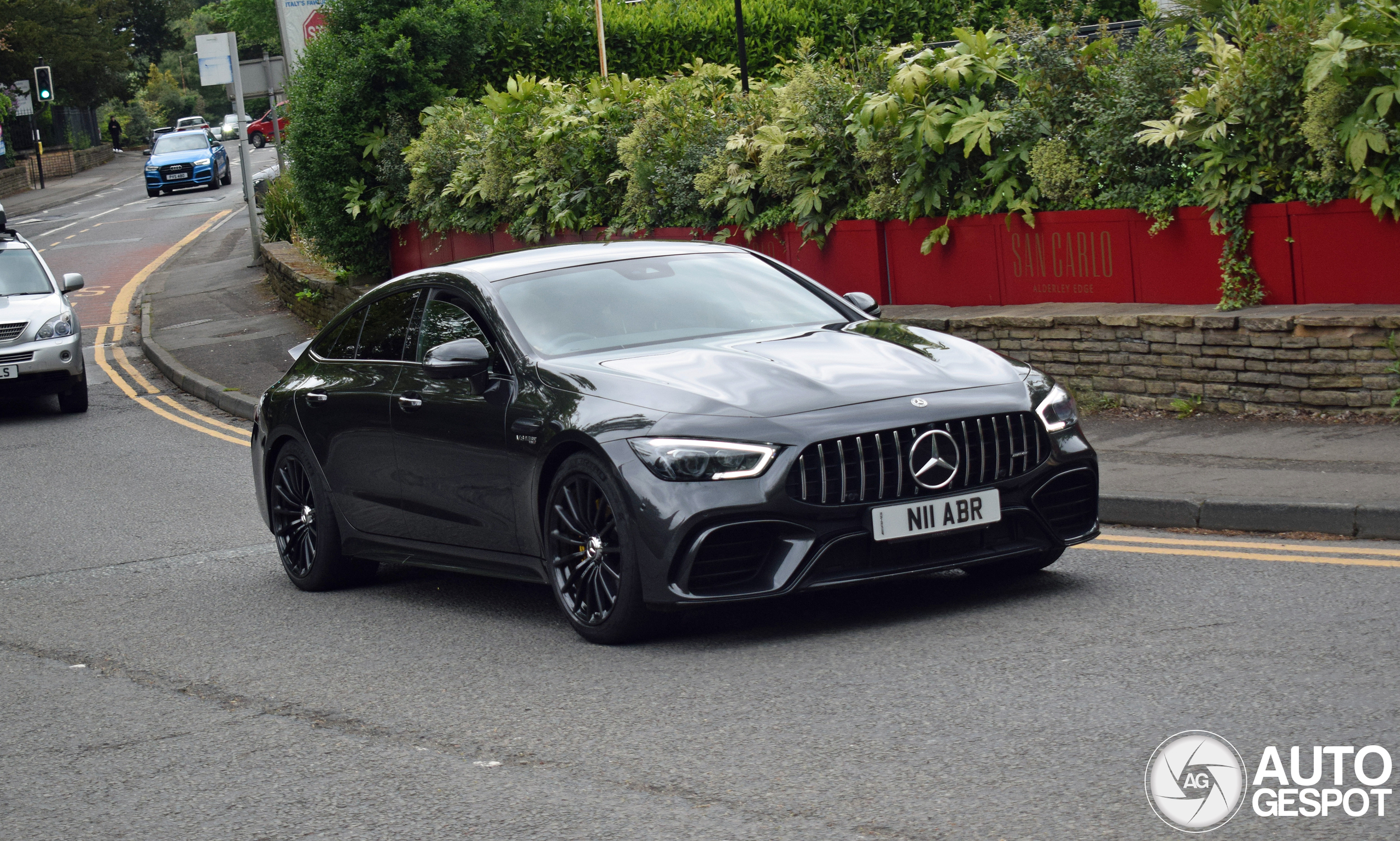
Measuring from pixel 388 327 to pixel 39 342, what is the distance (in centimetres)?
1046

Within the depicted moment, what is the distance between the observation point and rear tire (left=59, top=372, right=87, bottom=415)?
57.4ft

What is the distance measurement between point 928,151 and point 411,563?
605cm

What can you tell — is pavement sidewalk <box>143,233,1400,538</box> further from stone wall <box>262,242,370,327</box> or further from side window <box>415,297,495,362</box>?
stone wall <box>262,242,370,327</box>

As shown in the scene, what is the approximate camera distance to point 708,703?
554cm

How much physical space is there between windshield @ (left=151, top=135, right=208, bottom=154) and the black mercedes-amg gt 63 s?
52041 mm

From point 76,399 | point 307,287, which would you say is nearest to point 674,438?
point 76,399

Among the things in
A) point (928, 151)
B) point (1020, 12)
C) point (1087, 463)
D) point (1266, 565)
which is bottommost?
point (1266, 565)

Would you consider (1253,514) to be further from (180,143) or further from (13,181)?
(13,181)

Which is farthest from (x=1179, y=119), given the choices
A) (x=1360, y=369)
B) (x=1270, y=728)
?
(x=1270, y=728)

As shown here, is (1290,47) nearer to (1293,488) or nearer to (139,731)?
(1293,488)

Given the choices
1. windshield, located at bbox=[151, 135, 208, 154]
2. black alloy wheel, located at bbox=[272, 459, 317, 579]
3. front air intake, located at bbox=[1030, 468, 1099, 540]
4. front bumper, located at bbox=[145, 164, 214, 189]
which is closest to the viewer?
front air intake, located at bbox=[1030, 468, 1099, 540]

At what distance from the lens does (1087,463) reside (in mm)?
6566

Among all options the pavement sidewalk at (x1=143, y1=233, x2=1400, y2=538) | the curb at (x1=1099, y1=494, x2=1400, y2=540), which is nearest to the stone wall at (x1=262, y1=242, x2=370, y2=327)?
the pavement sidewalk at (x1=143, y1=233, x2=1400, y2=538)

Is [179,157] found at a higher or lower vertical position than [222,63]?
lower
